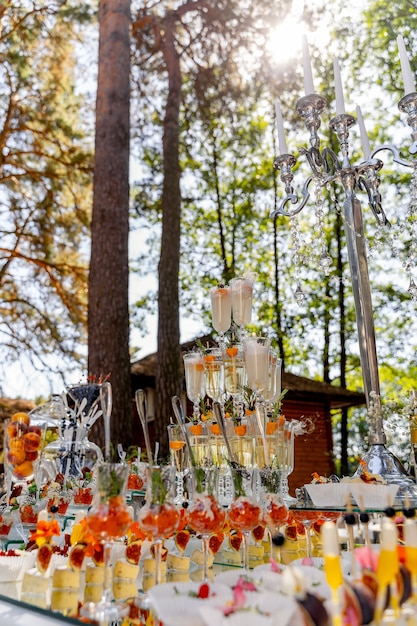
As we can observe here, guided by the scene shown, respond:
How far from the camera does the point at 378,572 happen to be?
3.16 ft

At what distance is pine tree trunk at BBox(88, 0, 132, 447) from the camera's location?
18.1ft

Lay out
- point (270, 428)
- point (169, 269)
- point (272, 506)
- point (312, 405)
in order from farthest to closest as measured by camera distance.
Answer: point (312, 405), point (169, 269), point (270, 428), point (272, 506)

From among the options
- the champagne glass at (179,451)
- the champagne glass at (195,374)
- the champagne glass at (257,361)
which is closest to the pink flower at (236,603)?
the champagne glass at (257,361)

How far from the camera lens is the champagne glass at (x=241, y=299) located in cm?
268

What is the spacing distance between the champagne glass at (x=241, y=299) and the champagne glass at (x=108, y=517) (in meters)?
1.28

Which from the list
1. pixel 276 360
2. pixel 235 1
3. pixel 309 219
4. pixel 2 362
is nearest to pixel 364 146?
pixel 276 360

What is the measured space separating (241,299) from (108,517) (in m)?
1.42

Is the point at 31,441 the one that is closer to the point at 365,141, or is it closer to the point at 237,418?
the point at 237,418

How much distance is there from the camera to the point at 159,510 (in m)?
1.48

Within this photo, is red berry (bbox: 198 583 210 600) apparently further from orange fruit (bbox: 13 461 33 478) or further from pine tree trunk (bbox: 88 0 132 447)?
pine tree trunk (bbox: 88 0 132 447)

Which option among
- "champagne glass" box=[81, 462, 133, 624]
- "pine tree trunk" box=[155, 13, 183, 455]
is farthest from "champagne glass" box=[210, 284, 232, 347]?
"pine tree trunk" box=[155, 13, 183, 455]

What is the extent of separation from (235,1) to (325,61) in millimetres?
4917

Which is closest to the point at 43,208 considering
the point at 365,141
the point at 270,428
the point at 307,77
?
Result: the point at 365,141

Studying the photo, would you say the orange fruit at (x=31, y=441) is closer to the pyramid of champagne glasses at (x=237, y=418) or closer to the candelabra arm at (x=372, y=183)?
the pyramid of champagne glasses at (x=237, y=418)
